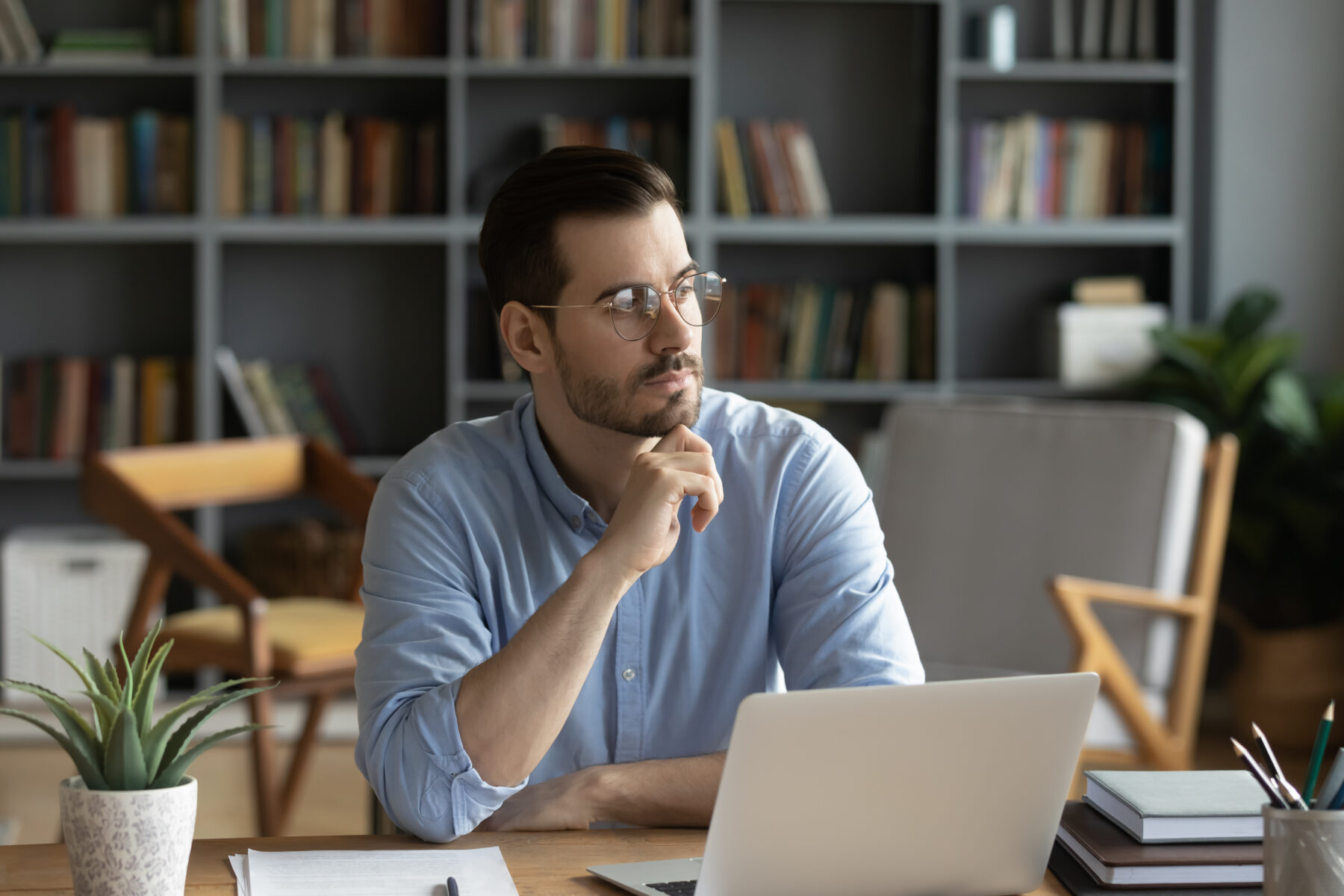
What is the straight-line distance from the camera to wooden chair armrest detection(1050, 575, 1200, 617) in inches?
96.1

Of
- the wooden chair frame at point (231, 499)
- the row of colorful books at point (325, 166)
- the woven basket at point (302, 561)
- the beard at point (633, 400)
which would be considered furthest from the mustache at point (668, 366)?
the row of colorful books at point (325, 166)

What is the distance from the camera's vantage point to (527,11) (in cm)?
368

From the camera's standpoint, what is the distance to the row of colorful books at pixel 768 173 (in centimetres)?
374

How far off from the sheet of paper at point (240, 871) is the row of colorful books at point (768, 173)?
9.58 ft

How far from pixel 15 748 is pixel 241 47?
1.95 m

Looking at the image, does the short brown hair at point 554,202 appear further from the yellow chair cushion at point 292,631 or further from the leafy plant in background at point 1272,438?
the leafy plant in background at point 1272,438

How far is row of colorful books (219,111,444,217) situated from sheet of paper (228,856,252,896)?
9.55 ft

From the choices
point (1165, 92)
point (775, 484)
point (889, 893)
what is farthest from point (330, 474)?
point (1165, 92)

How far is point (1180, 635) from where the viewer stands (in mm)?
2635

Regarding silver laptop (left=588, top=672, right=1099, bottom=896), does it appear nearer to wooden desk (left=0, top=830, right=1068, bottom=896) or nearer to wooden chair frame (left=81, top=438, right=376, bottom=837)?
wooden desk (left=0, top=830, right=1068, bottom=896)

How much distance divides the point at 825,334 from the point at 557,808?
276 cm

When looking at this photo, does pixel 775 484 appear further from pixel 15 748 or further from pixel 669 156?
pixel 15 748

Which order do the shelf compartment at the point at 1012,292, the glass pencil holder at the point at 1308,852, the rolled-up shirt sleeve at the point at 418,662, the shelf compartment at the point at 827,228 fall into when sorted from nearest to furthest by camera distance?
A: 1. the glass pencil holder at the point at 1308,852
2. the rolled-up shirt sleeve at the point at 418,662
3. the shelf compartment at the point at 827,228
4. the shelf compartment at the point at 1012,292

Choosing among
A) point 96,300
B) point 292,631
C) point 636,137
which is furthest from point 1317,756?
point 96,300
